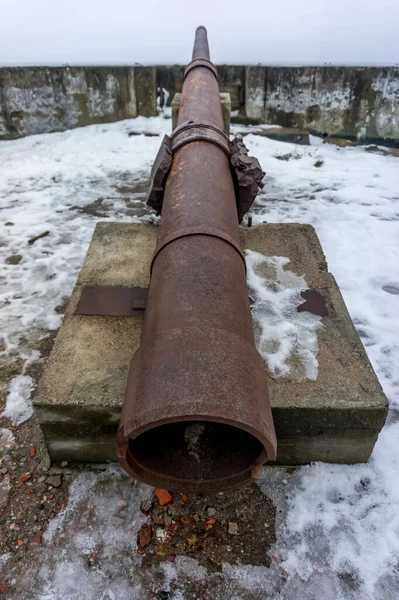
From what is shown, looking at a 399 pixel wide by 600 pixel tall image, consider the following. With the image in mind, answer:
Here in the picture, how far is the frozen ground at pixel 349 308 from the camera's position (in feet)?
5.48

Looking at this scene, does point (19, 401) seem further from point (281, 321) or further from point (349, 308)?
point (349, 308)

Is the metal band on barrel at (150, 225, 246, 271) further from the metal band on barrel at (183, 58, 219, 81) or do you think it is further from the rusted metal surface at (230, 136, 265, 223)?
the metal band on barrel at (183, 58, 219, 81)

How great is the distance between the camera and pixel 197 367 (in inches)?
47.2

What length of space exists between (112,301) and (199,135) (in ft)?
3.94

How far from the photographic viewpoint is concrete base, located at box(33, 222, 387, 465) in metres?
1.92

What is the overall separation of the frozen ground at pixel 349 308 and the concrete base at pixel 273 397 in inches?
6.4

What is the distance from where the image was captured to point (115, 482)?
2.03 m

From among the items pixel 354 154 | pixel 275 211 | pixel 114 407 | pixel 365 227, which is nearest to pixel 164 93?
pixel 354 154

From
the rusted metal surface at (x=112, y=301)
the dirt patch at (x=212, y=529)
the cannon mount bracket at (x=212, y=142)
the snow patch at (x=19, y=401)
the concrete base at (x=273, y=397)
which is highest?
the cannon mount bracket at (x=212, y=142)

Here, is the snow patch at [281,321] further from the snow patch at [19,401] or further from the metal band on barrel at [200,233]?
the snow patch at [19,401]

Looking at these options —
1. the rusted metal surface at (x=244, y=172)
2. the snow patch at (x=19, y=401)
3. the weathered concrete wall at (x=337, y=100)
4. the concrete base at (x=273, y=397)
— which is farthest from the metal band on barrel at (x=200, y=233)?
the weathered concrete wall at (x=337, y=100)

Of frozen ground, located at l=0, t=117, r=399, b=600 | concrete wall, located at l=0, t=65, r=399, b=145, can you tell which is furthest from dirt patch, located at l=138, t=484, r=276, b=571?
concrete wall, located at l=0, t=65, r=399, b=145

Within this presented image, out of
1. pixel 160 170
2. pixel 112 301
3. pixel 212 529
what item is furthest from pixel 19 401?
pixel 160 170

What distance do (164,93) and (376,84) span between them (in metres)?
4.08
